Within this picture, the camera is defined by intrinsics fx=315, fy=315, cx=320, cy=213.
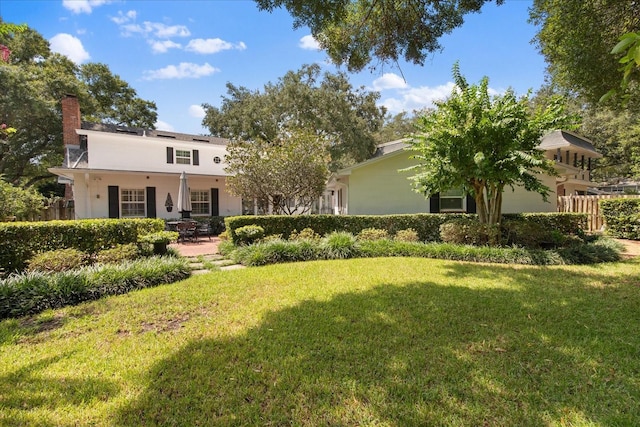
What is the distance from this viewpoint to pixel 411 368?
328 centimetres

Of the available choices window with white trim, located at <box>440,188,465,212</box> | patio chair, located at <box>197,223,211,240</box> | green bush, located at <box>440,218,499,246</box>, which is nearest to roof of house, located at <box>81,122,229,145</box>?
patio chair, located at <box>197,223,211,240</box>

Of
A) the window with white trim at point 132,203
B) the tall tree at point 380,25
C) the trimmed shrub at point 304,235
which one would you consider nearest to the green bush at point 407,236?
the trimmed shrub at point 304,235

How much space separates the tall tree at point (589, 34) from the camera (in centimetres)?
629

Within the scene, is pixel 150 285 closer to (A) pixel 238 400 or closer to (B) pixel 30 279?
(B) pixel 30 279

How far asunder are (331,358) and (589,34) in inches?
320

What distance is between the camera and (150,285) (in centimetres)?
648

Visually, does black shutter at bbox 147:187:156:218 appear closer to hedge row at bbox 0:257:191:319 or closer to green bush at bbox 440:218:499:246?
hedge row at bbox 0:257:191:319

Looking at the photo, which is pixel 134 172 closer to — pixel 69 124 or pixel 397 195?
pixel 69 124

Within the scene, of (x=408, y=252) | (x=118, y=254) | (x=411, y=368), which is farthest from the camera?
(x=408, y=252)

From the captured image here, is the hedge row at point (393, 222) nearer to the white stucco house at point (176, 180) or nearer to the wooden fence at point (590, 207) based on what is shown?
the white stucco house at point (176, 180)

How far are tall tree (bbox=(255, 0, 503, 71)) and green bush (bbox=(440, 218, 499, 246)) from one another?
5.86 metres

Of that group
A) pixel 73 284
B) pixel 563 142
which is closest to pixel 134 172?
pixel 73 284

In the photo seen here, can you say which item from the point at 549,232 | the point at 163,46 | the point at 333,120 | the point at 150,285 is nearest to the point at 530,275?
the point at 549,232

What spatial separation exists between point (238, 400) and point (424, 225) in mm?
10218
